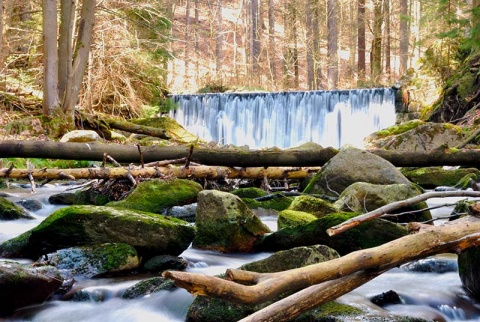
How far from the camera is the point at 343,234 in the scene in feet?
16.2

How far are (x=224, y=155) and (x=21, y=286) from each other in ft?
13.7

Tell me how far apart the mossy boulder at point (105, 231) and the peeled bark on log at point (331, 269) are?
110 inches

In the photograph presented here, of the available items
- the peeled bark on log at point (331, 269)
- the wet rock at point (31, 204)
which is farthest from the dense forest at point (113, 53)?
the peeled bark on log at point (331, 269)

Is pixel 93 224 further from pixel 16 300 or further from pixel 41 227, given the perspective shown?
pixel 16 300

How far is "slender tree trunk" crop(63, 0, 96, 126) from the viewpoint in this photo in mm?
14961

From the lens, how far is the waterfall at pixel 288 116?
19.0 m

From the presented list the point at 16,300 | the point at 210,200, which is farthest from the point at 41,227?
the point at 210,200

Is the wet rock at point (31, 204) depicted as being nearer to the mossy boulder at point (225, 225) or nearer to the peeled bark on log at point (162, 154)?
the peeled bark on log at point (162, 154)

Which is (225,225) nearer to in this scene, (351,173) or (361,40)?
(351,173)

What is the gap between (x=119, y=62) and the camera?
59.6ft

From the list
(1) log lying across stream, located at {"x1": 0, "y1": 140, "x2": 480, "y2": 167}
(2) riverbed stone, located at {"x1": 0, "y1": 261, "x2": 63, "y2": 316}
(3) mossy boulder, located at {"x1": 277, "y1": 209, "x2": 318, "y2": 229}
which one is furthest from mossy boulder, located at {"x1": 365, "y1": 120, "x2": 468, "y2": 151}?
(2) riverbed stone, located at {"x1": 0, "y1": 261, "x2": 63, "y2": 316}

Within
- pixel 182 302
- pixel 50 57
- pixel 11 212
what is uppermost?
pixel 50 57

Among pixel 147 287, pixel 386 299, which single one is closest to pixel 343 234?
pixel 386 299

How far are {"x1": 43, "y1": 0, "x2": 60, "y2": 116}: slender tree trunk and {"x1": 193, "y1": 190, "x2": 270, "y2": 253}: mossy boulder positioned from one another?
994 cm
